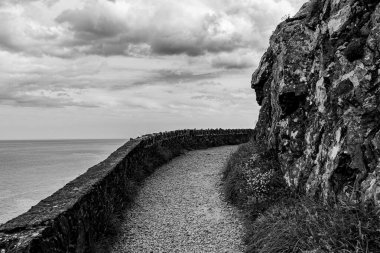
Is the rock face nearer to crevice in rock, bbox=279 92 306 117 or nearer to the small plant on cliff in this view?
crevice in rock, bbox=279 92 306 117

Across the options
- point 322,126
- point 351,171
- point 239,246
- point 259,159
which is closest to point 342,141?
point 351,171

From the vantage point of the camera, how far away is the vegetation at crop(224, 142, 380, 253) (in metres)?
6.02

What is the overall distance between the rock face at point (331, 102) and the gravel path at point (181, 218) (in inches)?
83.8

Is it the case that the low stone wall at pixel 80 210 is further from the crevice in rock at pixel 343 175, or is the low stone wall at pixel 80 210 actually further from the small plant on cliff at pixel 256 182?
the crevice in rock at pixel 343 175

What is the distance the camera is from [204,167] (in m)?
18.6

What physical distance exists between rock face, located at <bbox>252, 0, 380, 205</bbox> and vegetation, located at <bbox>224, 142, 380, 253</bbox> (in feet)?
1.00

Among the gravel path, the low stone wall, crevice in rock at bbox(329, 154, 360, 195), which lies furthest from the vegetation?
the low stone wall

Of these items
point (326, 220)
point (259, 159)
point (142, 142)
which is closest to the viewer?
point (326, 220)

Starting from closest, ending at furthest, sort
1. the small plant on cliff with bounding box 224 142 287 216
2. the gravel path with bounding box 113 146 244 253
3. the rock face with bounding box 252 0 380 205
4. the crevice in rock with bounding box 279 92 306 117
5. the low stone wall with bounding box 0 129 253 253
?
the low stone wall with bounding box 0 129 253 253 → the rock face with bounding box 252 0 380 205 → the gravel path with bounding box 113 146 244 253 → the small plant on cliff with bounding box 224 142 287 216 → the crevice in rock with bounding box 279 92 306 117

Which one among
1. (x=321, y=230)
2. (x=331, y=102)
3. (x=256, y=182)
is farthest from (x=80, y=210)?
(x=331, y=102)

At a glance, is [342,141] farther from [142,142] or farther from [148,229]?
[142,142]

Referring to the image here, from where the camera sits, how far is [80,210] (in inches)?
297

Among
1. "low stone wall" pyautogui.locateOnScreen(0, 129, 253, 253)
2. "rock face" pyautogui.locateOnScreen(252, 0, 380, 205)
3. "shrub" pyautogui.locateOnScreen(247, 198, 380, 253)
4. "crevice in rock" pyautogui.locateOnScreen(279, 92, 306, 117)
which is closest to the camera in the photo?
"low stone wall" pyautogui.locateOnScreen(0, 129, 253, 253)

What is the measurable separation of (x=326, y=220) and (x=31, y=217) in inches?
191
